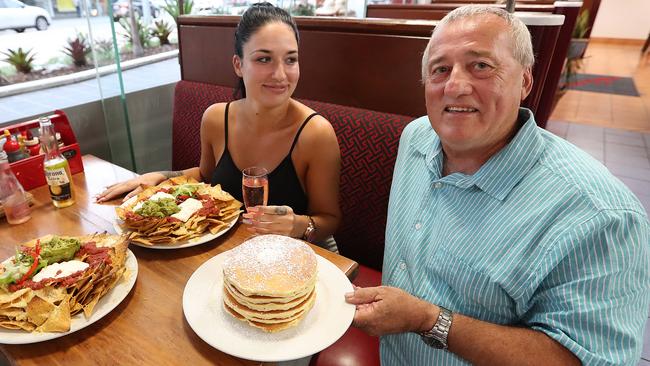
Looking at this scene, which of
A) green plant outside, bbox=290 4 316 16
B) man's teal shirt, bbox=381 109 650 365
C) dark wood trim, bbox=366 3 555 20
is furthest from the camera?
green plant outside, bbox=290 4 316 16

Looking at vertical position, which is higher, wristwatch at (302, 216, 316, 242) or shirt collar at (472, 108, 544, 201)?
shirt collar at (472, 108, 544, 201)

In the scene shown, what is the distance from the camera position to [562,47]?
2.30 metres

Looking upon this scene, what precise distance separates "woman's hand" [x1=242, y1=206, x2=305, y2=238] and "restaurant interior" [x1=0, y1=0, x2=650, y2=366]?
0.05 meters

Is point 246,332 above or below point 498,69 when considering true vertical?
below

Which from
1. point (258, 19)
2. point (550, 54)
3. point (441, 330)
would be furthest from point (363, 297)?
point (550, 54)

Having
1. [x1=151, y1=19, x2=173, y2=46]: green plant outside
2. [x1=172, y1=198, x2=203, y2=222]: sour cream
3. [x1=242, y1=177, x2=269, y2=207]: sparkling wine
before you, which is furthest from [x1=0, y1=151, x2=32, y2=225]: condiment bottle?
[x1=151, y1=19, x2=173, y2=46]: green plant outside

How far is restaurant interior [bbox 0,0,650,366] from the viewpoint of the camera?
932mm

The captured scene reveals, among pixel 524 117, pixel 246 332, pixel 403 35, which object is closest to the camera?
pixel 246 332

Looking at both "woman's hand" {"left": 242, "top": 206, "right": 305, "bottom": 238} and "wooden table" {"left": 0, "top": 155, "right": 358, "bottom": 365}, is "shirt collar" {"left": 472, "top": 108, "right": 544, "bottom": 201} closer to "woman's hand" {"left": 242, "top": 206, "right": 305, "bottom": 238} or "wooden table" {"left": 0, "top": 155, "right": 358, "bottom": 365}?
"wooden table" {"left": 0, "top": 155, "right": 358, "bottom": 365}

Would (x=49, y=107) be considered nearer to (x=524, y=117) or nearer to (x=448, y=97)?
(x=448, y=97)

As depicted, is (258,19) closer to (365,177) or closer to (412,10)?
(365,177)

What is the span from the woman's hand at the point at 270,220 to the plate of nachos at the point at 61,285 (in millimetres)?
385

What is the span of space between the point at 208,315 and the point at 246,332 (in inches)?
4.6

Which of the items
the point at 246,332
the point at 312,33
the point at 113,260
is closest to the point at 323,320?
the point at 246,332
